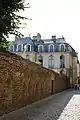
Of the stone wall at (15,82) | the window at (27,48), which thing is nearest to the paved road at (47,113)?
the stone wall at (15,82)

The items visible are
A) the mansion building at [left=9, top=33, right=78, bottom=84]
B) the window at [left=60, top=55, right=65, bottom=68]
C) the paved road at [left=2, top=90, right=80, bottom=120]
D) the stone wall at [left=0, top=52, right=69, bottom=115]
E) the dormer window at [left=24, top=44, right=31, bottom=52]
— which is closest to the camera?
the paved road at [left=2, top=90, right=80, bottom=120]

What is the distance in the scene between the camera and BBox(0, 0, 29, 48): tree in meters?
9.41

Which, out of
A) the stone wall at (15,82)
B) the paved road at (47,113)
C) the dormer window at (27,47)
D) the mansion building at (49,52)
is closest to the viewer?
the paved road at (47,113)

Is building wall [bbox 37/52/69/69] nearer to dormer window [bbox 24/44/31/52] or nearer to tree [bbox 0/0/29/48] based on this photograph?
dormer window [bbox 24/44/31/52]

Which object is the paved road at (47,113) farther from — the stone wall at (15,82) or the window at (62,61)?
the window at (62,61)

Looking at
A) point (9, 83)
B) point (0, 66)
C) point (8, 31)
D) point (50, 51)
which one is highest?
point (50, 51)

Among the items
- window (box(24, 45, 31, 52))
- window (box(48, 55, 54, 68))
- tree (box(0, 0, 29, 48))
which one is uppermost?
window (box(24, 45, 31, 52))

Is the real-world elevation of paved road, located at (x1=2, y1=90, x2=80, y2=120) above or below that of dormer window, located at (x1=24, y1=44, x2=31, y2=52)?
below

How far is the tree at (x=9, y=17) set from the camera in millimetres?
9406

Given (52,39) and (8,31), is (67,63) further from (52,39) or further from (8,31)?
(8,31)

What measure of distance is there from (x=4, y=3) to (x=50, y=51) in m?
43.4

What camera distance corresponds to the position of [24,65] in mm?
12141

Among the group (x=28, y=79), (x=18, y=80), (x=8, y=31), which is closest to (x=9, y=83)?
(x=18, y=80)

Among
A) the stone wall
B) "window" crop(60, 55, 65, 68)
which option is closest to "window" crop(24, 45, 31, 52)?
"window" crop(60, 55, 65, 68)
